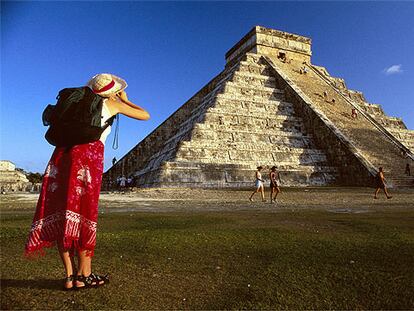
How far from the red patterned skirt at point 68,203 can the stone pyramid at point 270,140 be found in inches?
559

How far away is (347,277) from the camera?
10.7 ft

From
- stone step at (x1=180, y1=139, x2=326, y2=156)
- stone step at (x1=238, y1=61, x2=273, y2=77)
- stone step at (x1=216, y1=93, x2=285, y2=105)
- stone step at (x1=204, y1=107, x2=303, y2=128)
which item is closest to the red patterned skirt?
stone step at (x1=180, y1=139, x2=326, y2=156)

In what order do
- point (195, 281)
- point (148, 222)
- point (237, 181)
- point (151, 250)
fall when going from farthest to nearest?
1. point (237, 181)
2. point (148, 222)
3. point (151, 250)
4. point (195, 281)

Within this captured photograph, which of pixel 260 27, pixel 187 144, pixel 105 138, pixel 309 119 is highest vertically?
pixel 260 27

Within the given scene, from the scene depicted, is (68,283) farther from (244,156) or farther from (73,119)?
(244,156)

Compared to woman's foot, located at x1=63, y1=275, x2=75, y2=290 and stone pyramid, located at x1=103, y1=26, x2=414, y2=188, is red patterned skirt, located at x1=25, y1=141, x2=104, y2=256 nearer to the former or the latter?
woman's foot, located at x1=63, y1=275, x2=75, y2=290

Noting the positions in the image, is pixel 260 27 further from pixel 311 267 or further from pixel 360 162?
pixel 311 267

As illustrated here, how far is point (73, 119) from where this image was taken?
10.0ft

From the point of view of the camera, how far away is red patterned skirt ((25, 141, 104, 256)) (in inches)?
117

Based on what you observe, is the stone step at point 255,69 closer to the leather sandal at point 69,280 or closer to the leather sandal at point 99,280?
the leather sandal at point 99,280

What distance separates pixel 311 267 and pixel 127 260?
1964 mm

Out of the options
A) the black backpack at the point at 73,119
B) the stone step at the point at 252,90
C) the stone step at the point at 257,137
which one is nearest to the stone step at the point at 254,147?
the stone step at the point at 257,137

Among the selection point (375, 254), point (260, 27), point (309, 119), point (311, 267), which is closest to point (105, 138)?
point (311, 267)

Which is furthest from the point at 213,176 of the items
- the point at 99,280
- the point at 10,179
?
the point at 10,179
